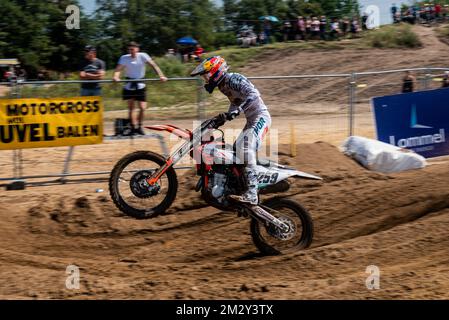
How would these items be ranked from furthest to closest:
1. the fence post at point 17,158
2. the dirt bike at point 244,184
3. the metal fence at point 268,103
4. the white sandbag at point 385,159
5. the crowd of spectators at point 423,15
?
the crowd of spectators at point 423,15 < the metal fence at point 268,103 < the white sandbag at point 385,159 < the fence post at point 17,158 < the dirt bike at point 244,184

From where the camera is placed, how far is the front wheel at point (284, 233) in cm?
745

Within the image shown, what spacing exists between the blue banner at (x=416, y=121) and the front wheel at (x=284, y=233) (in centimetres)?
542

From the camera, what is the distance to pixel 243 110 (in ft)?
24.7

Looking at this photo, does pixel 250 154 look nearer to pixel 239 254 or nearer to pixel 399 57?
pixel 239 254

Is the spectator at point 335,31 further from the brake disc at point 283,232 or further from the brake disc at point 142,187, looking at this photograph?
the brake disc at point 283,232

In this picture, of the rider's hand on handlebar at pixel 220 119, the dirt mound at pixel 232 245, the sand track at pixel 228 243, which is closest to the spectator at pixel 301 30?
the sand track at pixel 228 243

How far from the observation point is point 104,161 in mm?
11914

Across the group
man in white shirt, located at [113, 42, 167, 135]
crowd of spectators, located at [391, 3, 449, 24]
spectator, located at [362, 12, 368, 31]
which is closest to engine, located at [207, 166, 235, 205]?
man in white shirt, located at [113, 42, 167, 135]

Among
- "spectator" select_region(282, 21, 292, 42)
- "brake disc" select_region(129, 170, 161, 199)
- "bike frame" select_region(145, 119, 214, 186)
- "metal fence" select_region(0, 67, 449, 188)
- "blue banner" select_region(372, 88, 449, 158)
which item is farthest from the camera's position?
"spectator" select_region(282, 21, 292, 42)

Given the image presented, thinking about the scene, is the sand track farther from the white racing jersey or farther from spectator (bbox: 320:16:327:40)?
spectator (bbox: 320:16:327:40)

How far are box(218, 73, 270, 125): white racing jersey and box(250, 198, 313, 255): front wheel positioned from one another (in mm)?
1032

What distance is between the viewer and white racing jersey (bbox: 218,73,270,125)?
24.5 feet
